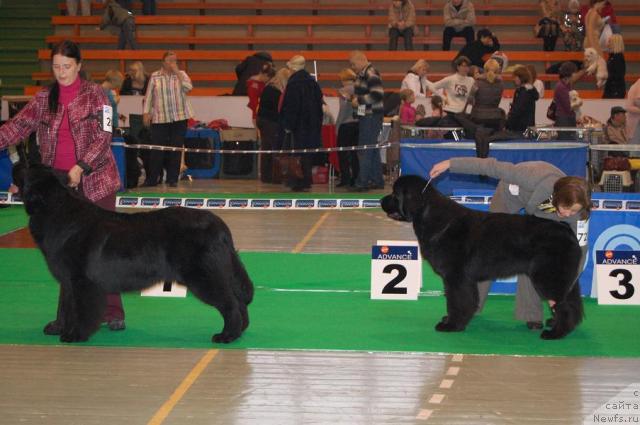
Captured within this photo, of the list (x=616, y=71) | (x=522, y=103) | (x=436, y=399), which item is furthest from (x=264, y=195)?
(x=436, y=399)

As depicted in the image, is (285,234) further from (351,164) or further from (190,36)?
(190,36)

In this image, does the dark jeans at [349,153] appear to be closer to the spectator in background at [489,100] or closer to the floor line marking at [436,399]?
the spectator in background at [489,100]

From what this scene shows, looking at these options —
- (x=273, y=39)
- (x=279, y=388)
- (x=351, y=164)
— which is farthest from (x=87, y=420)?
(x=273, y=39)

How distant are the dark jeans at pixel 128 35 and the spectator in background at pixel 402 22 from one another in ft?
17.6

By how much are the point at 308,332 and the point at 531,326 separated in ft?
4.78

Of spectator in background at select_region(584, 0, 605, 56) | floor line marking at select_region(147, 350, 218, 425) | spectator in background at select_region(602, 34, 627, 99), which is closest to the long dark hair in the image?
floor line marking at select_region(147, 350, 218, 425)

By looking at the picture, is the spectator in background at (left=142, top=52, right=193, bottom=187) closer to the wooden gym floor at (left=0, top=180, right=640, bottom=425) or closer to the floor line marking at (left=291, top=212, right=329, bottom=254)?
the floor line marking at (left=291, top=212, right=329, bottom=254)

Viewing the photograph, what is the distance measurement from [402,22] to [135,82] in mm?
5559

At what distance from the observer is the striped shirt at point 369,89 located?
13773 millimetres

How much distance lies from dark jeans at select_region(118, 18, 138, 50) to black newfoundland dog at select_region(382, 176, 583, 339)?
15.1 m

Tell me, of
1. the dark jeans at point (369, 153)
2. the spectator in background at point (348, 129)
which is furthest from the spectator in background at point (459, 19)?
the dark jeans at point (369, 153)

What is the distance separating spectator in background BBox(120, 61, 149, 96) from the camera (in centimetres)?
1773

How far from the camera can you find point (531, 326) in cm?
633

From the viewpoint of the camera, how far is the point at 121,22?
20.2 m
